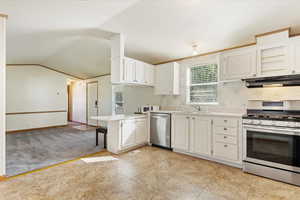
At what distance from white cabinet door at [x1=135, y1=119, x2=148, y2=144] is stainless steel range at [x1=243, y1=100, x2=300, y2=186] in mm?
2369

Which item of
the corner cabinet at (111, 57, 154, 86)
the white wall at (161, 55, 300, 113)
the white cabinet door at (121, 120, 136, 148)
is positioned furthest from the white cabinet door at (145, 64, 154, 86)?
the white cabinet door at (121, 120, 136, 148)

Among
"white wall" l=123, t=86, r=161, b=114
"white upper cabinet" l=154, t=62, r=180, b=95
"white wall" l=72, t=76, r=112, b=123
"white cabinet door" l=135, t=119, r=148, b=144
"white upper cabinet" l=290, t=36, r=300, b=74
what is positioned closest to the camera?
"white upper cabinet" l=290, t=36, r=300, b=74

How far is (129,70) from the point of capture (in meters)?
3.74

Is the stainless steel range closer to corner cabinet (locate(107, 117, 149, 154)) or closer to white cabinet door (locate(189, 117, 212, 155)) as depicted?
white cabinet door (locate(189, 117, 212, 155))

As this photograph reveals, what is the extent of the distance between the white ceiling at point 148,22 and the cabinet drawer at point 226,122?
5.59 feet

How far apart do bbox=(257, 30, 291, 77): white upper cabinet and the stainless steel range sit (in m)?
0.64

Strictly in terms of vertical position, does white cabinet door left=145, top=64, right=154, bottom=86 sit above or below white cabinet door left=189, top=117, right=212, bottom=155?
above

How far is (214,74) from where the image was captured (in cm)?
384

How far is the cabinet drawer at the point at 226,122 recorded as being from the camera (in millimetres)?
2885

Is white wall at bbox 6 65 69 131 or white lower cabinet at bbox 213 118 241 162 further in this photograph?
white wall at bbox 6 65 69 131

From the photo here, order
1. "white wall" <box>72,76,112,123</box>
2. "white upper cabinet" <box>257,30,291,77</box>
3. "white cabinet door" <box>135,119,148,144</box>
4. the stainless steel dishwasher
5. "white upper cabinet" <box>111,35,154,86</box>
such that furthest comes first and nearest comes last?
1. "white wall" <box>72,76,112,123</box>
2. "white cabinet door" <box>135,119,148,144</box>
3. the stainless steel dishwasher
4. "white upper cabinet" <box>111,35,154,86</box>
5. "white upper cabinet" <box>257,30,291,77</box>

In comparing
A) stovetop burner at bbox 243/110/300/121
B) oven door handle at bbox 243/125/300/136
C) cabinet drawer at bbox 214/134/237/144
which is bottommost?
cabinet drawer at bbox 214/134/237/144

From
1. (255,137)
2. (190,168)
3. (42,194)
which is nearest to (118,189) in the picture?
(42,194)

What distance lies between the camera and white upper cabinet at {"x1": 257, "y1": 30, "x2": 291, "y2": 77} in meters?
2.59
